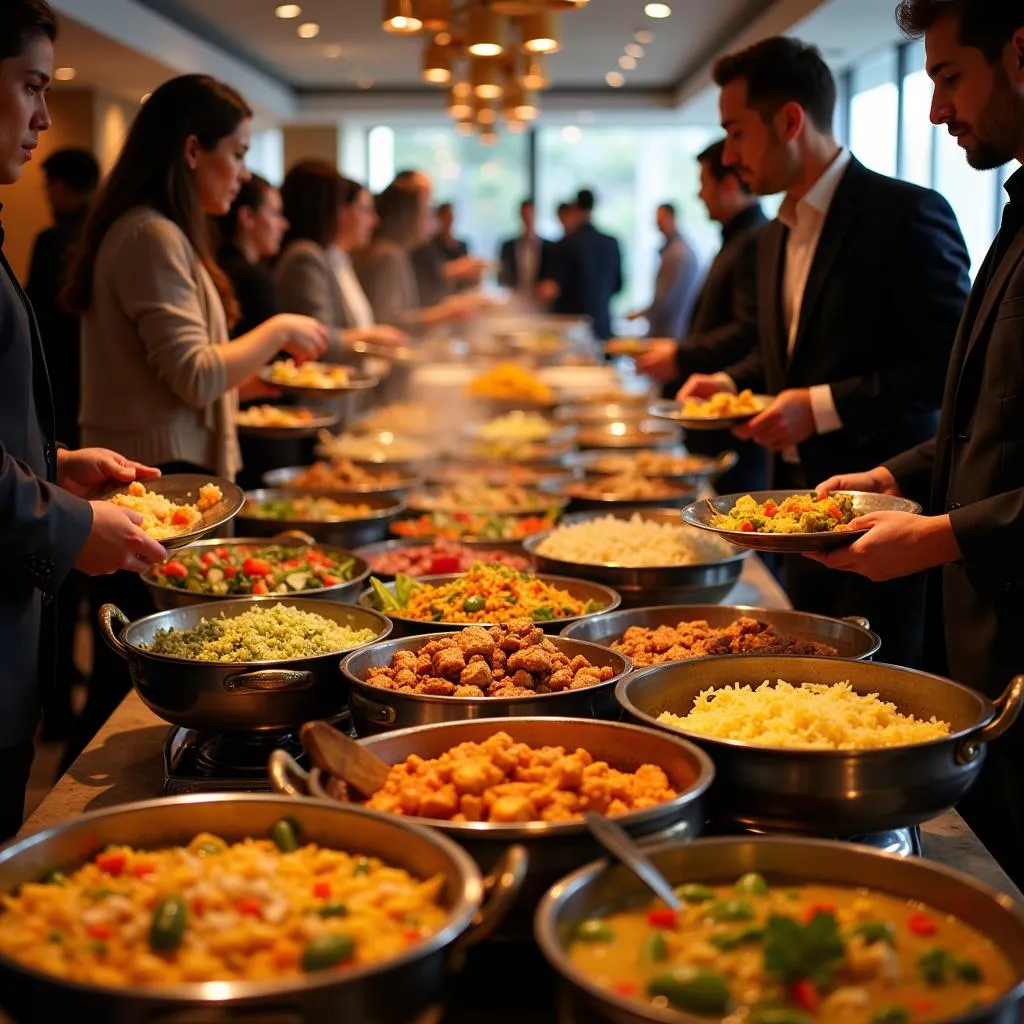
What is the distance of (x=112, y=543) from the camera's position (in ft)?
6.27

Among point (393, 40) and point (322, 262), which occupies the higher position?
point (393, 40)

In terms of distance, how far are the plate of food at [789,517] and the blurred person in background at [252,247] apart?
7.80 ft

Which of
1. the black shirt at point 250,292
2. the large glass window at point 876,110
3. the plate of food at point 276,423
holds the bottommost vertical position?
the plate of food at point 276,423

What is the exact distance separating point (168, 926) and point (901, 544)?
4.15 feet

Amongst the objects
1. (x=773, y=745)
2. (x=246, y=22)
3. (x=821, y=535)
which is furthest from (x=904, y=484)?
(x=246, y=22)

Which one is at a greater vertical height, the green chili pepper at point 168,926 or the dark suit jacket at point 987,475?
the dark suit jacket at point 987,475

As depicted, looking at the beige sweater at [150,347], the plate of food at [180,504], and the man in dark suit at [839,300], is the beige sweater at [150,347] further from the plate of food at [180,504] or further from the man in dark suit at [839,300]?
the man in dark suit at [839,300]

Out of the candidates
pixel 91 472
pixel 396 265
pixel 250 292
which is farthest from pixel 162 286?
A: pixel 396 265

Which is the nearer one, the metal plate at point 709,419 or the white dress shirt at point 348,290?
the metal plate at point 709,419

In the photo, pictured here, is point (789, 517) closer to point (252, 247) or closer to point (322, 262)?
point (252, 247)

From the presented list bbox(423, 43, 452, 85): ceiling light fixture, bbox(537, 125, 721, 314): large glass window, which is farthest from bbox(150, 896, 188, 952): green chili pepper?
bbox(537, 125, 721, 314): large glass window

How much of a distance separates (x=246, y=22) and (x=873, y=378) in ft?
31.7

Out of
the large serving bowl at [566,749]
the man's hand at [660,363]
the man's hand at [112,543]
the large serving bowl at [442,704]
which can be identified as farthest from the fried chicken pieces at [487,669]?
the man's hand at [660,363]

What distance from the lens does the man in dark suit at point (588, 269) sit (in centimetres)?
1286
